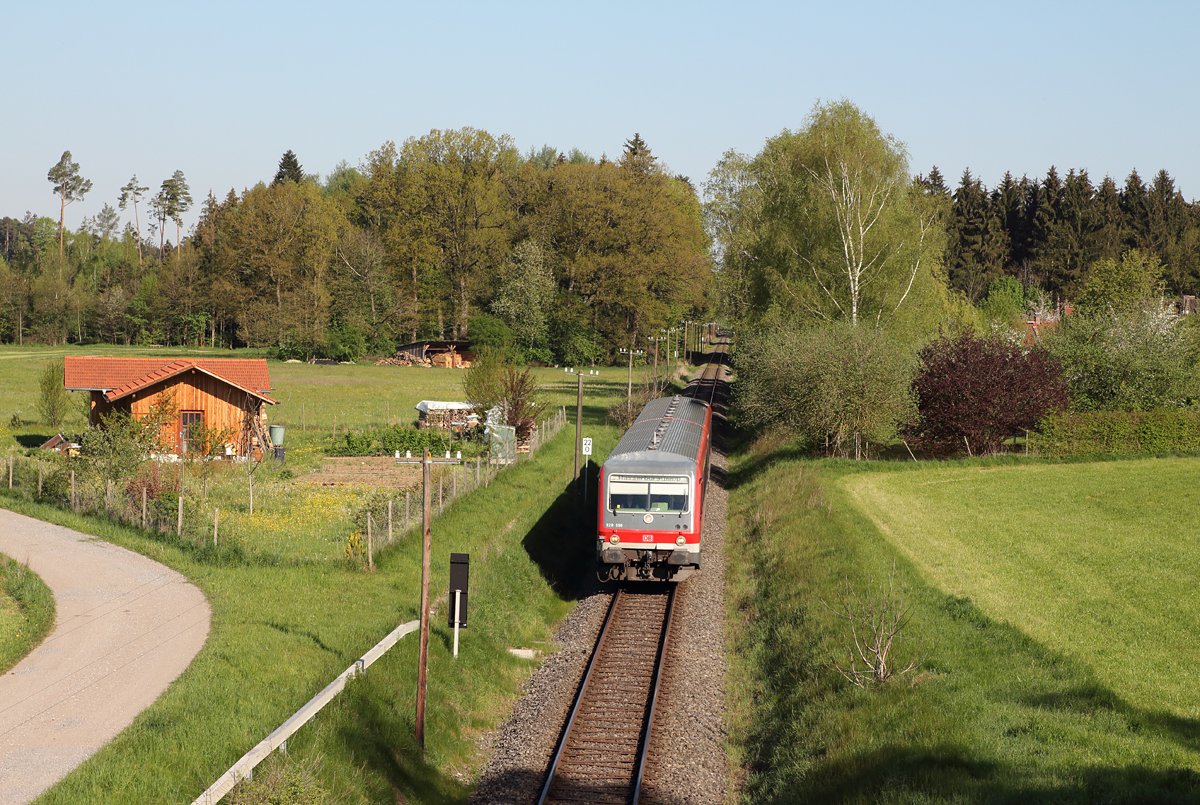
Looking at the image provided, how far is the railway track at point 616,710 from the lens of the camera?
14.5 meters

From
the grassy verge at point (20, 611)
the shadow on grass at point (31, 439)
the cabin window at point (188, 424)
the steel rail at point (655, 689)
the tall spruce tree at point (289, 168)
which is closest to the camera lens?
the steel rail at point (655, 689)

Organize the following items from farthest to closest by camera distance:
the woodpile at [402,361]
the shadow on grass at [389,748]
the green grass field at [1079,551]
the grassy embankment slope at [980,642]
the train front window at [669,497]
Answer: the woodpile at [402,361]
the train front window at [669,497]
the green grass field at [1079,551]
the shadow on grass at [389,748]
the grassy embankment slope at [980,642]

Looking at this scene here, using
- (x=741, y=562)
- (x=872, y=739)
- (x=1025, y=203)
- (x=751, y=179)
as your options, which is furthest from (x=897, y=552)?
(x=1025, y=203)

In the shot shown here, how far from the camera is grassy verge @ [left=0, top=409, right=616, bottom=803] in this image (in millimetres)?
12148

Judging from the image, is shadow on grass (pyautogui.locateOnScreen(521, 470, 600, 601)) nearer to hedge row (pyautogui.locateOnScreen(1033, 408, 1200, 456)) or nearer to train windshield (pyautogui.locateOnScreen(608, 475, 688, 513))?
train windshield (pyautogui.locateOnScreen(608, 475, 688, 513))

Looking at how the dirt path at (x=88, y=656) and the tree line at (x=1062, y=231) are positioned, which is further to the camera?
the tree line at (x=1062, y=231)

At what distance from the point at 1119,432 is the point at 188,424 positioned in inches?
1517

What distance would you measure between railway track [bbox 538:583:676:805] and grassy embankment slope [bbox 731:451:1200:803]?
1783mm

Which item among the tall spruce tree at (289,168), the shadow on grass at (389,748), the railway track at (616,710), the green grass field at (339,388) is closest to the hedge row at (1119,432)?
the railway track at (616,710)

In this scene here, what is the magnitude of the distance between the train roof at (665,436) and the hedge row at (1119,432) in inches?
599

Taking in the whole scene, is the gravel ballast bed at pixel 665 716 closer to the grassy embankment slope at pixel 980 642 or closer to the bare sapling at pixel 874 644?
the grassy embankment slope at pixel 980 642

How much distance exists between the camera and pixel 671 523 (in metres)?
22.8

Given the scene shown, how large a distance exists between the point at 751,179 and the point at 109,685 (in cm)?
5531

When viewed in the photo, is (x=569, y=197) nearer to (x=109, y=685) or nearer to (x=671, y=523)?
(x=671, y=523)
